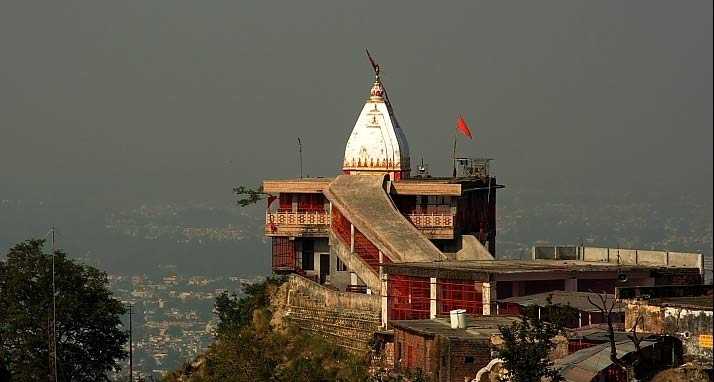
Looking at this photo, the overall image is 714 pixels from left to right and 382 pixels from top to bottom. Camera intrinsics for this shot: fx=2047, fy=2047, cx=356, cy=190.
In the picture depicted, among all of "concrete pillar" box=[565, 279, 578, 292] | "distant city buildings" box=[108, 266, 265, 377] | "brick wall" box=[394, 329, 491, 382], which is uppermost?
A: "concrete pillar" box=[565, 279, 578, 292]

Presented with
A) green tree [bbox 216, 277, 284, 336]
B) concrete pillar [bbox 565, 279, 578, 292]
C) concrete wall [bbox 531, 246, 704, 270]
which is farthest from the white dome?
concrete pillar [bbox 565, 279, 578, 292]

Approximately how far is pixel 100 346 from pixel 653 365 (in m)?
35.5

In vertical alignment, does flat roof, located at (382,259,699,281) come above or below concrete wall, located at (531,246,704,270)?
below

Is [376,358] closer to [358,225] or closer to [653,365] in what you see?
[358,225]

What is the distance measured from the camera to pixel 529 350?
43.9 metres

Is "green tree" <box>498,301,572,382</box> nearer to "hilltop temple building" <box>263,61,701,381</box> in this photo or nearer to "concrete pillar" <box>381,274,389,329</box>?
"hilltop temple building" <box>263,61,701,381</box>

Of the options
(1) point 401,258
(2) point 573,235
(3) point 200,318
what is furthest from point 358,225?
(3) point 200,318

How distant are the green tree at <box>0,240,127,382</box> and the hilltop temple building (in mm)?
8050

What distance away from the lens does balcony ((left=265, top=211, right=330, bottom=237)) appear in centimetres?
6900

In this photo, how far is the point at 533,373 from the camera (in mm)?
43469

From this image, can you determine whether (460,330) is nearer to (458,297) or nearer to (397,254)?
(458,297)

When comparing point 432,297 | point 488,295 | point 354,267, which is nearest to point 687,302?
point 488,295

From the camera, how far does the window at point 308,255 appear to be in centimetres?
7031

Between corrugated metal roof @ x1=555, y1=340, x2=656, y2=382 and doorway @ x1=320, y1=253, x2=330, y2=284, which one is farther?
doorway @ x1=320, y1=253, x2=330, y2=284
